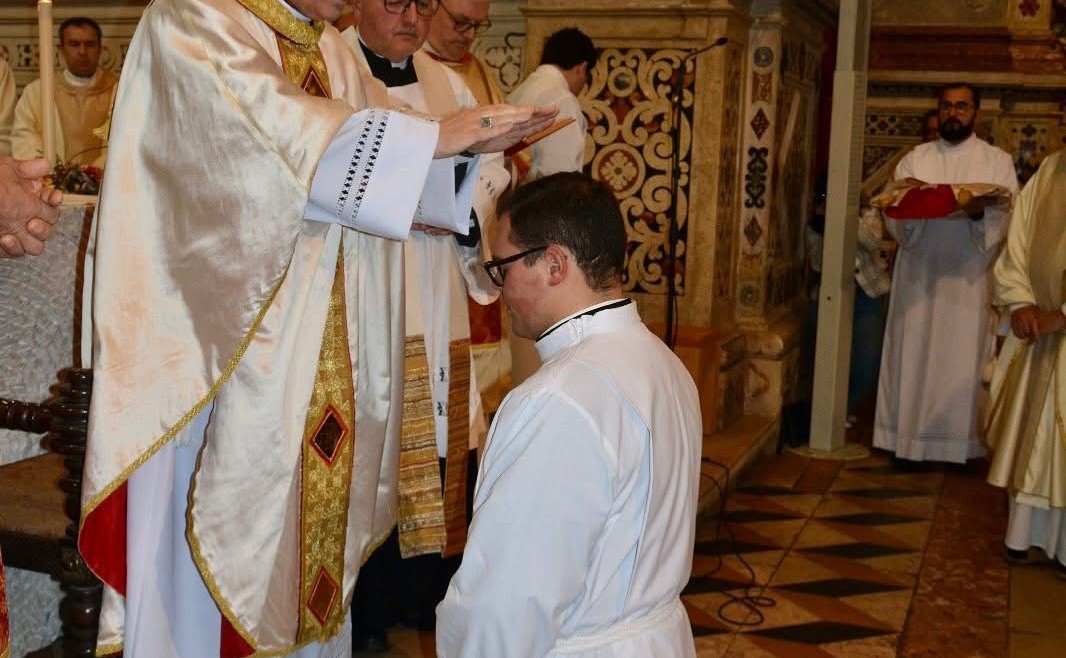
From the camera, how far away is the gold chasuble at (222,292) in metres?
2.51

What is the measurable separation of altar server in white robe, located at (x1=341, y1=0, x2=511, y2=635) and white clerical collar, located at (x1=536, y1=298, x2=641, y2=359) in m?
0.96

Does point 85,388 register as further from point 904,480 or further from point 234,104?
point 904,480

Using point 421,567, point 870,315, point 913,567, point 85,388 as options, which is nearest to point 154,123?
point 85,388

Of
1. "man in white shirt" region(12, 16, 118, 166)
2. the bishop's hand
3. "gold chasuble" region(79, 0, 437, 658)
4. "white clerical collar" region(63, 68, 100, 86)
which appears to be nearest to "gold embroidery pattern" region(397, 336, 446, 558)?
"gold chasuble" region(79, 0, 437, 658)

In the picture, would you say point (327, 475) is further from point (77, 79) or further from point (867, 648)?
point (77, 79)

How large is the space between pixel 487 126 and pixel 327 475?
0.84m

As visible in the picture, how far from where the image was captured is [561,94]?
531 centimetres

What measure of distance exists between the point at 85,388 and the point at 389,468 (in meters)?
0.74

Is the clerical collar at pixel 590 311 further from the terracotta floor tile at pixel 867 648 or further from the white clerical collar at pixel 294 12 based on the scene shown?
the terracotta floor tile at pixel 867 648

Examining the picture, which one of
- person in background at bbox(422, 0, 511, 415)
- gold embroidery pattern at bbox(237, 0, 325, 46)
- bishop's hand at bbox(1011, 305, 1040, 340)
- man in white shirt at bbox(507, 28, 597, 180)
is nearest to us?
gold embroidery pattern at bbox(237, 0, 325, 46)

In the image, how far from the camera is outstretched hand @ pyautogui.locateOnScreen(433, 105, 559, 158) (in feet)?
8.20

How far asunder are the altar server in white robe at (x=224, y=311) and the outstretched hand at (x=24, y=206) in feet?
1.55

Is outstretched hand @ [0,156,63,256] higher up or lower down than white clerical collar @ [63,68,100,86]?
lower down

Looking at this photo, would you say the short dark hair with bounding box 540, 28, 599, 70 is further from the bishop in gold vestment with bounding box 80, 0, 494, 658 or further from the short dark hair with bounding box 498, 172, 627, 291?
the short dark hair with bounding box 498, 172, 627, 291
